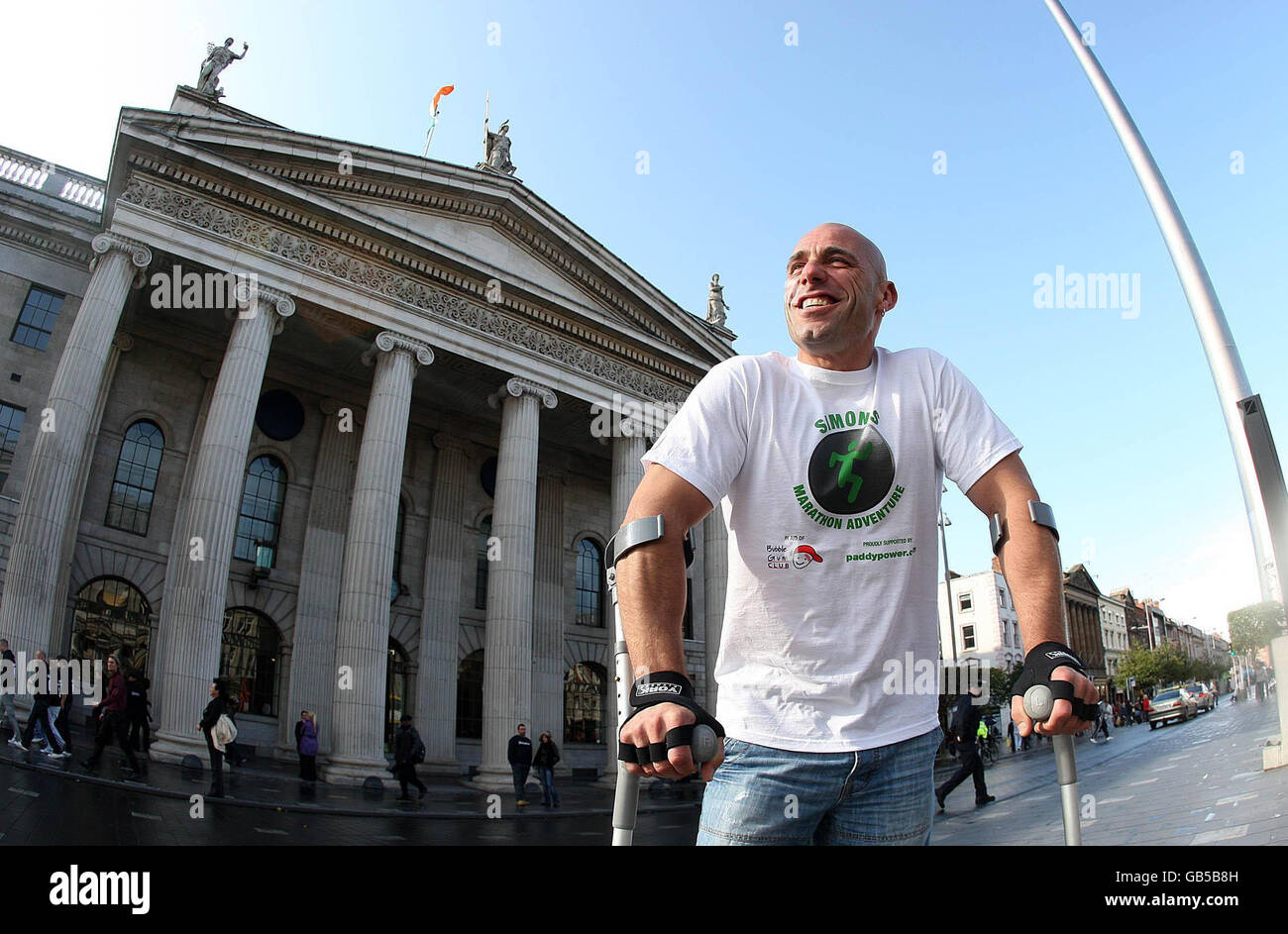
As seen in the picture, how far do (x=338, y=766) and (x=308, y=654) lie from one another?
19.2ft

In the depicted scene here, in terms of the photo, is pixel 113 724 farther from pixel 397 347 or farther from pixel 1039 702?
pixel 1039 702

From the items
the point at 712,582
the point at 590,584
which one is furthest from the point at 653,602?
the point at 590,584

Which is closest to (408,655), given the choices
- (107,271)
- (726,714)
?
(107,271)

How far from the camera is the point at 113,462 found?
22562 mm

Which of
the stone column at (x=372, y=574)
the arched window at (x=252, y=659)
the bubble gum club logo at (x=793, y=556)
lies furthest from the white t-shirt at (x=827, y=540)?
the arched window at (x=252, y=659)

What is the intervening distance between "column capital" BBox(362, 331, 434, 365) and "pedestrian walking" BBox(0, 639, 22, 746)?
10784 mm

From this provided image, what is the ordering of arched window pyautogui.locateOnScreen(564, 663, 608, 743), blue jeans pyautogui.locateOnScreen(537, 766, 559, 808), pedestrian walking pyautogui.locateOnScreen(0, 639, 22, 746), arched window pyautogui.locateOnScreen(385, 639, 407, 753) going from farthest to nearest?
arched window pyautogui.locateOnScreen(564, 663, 608, 743), arched window pyautogui.locateOnScreen(385, 639, 407, 753), blue jeans pyautogui.locateOnScreen(537, 766, 559, 808), pedestrian walking pyautogui.locateOnScreen(0, 639, 22, 746)

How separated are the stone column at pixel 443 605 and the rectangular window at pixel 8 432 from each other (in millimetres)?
11442

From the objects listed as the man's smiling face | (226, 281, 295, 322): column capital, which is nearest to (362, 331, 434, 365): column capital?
(226, 281, 295, 322): column capital

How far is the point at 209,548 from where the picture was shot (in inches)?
718

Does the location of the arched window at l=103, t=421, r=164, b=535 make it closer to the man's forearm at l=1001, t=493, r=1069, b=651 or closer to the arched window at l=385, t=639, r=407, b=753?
the arched window at l=385, t=639, r=407, b=753

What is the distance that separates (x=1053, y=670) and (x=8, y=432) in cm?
2683

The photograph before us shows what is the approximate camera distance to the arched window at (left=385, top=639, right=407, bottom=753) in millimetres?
25000

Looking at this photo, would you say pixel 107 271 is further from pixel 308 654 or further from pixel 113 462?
pixel 308 654
